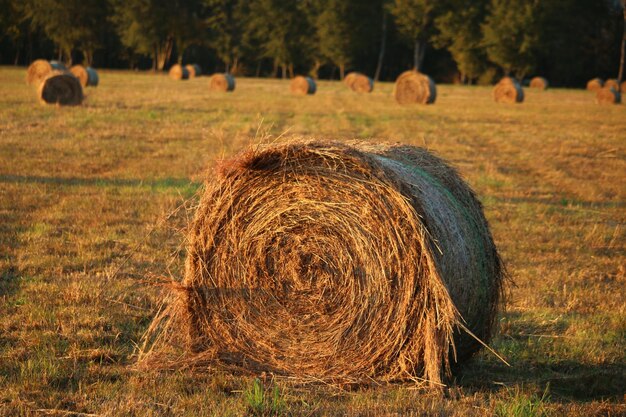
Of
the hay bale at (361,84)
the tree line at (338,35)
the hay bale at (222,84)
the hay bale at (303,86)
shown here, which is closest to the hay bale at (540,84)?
the tree line at (338,35)

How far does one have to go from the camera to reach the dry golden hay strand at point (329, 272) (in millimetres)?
5113

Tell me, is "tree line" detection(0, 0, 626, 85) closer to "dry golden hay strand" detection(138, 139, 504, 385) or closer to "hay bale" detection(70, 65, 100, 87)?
"hay bale" detection(70, 65, 100, 87)

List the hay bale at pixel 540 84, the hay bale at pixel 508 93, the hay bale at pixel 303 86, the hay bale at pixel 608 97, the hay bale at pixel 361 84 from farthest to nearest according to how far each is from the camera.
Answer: the hay bale at pixel 540 84, the hay bale at pixel 361 84, the hay bale at pixel 303 86, the hay bale at pixel 608 97, the hay bale at pixel 508 93

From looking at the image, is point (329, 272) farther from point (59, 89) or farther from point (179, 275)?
point (59, 89)

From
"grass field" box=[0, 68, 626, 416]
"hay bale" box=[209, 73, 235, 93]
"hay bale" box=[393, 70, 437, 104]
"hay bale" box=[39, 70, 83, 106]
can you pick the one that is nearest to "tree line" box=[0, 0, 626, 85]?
"hay bale" box=[209, 73, 235, 93]

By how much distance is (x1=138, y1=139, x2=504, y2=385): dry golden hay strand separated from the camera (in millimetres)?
5113

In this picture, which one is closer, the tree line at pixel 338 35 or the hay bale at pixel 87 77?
the hay bale at pixel 87 77

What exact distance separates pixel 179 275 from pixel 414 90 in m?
27.2

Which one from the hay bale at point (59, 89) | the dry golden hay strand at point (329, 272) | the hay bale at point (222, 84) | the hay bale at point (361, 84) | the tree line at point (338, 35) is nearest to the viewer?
the dry golden hay strand at point (329, 272)

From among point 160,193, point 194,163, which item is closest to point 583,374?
point 160,193

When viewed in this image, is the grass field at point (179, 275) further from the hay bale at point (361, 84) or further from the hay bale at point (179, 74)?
the hay bale at point (179, 74)

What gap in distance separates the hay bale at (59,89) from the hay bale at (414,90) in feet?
46.4

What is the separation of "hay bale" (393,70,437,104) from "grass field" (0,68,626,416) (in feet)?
47.5

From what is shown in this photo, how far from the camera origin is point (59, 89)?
80.2ft
